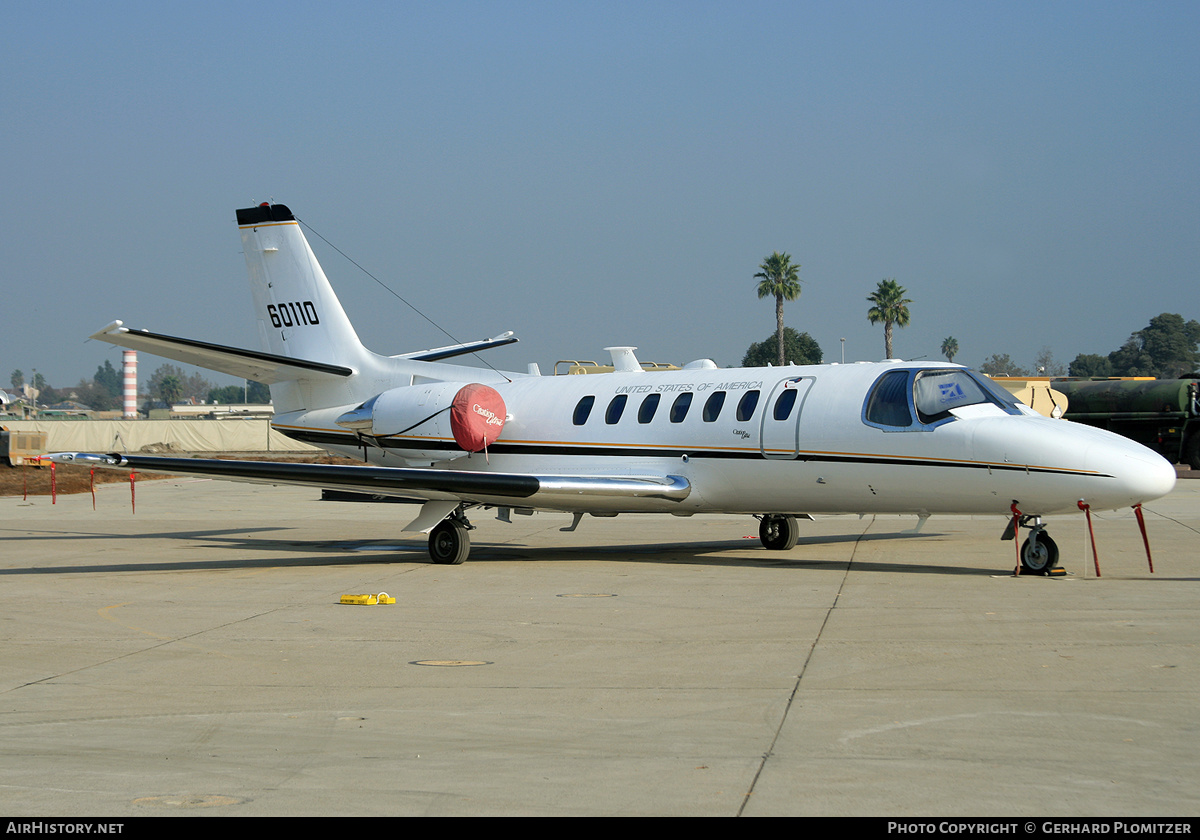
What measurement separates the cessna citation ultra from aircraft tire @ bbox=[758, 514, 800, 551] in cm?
3

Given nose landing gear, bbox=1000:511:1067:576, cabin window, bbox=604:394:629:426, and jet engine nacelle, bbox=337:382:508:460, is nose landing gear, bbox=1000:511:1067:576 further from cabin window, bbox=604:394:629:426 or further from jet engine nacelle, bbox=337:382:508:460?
jet engine nacelle, bbox=337:382:508:460

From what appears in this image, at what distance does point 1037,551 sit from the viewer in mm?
12430

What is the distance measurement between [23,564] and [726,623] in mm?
10551

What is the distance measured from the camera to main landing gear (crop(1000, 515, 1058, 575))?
40.4 feet

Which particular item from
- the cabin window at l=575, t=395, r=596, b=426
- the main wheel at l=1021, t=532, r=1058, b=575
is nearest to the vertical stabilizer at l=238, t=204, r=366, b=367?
the cabin window at l=575, t=395, r=596, b=426

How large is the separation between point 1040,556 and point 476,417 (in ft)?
26.0

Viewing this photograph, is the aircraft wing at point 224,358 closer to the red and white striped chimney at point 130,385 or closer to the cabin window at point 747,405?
the cabin window at point 747,405

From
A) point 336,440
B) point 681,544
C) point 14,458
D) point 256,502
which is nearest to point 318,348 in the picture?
point 336,440

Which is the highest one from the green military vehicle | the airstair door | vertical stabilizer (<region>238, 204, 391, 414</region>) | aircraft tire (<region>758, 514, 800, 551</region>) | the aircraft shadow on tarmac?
vertical stabilizer (<region>238, 204, 391, 414</region>)

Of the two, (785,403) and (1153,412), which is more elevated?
(785,403)

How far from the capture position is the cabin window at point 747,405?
47.1 ft

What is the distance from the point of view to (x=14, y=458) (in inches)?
1719

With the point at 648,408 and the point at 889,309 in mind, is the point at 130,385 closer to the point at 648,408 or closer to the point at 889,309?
the point at 889,309

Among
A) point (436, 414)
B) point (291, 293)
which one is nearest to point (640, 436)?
point (436, 414)
